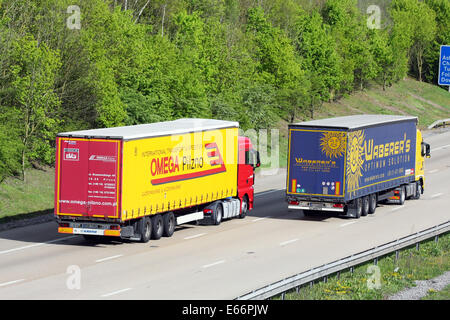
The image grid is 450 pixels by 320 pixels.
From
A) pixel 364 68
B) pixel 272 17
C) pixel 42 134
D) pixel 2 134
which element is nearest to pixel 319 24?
pixel 272 17

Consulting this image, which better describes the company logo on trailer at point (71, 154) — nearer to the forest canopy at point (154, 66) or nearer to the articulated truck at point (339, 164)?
the forest canopy at point (154, 66)

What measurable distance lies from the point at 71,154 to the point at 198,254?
208 inches

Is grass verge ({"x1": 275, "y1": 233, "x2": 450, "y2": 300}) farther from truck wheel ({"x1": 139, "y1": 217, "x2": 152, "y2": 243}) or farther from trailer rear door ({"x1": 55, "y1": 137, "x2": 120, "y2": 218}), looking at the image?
trailer rear door ({"x1": 55, "y1": 137, "x2": 120, "y2": 218})

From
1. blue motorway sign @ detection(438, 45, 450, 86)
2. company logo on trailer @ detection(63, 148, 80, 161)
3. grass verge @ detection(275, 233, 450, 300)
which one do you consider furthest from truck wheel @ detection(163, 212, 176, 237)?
blue motorway sign @ detection(438, 45, 450, 86)

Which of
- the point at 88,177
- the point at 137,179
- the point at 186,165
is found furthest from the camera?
the point at 186,165

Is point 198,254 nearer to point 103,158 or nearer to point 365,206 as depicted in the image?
point 103,158

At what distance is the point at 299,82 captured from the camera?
68.8 meters

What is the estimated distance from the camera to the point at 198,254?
97.7 feet

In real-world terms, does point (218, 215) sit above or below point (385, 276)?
below

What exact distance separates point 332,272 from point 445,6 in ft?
331

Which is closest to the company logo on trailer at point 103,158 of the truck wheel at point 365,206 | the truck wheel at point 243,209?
the truck wheel at point 243,209

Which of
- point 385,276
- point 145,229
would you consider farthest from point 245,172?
point 385,276

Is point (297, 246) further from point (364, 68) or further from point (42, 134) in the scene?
point (364, 68)

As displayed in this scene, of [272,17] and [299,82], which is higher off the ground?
[272,17]
